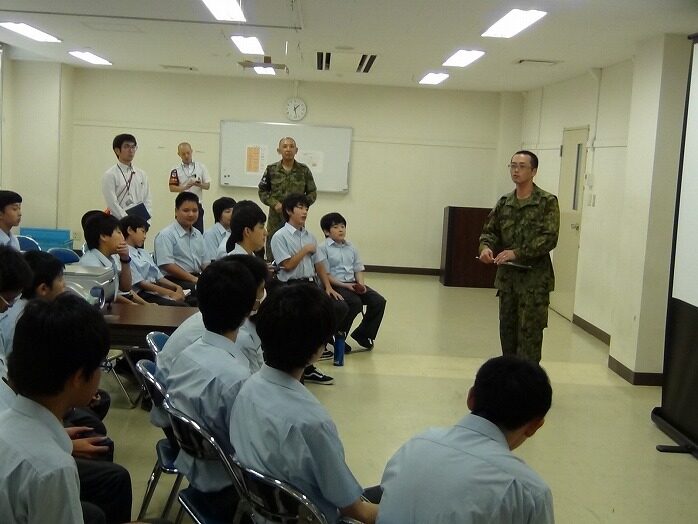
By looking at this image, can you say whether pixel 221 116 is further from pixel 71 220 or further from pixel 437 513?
pixel 437 513

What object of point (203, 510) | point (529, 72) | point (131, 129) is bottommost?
point (203, 510)

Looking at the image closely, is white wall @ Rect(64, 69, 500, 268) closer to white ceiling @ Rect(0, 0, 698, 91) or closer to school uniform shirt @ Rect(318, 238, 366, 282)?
white ceiling @ Rect(0, 0, 698, 91)

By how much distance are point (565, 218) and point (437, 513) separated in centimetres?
774

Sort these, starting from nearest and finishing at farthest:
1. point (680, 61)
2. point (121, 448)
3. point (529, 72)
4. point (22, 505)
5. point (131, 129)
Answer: point (22, 505) < point (121, 448) < point (680, 61) < point (529, 72) < point (131, 129)

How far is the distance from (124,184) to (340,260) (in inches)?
92.3

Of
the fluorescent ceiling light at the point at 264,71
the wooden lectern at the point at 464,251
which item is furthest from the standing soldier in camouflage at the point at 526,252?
the fluorescent ceiling light at the point at 264,71

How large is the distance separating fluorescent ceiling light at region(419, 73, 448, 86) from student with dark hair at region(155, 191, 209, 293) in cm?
480

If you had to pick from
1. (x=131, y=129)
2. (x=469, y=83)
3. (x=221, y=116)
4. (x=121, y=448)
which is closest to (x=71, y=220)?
(x=131, y=129)

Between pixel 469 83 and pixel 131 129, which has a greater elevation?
pixel 469 83

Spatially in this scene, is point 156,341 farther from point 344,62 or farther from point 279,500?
point 344,62

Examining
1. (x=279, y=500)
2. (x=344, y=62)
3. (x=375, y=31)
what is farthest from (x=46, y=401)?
(x=344, y=62)

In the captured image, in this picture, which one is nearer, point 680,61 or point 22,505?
point 22,505

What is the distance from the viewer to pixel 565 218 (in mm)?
8930

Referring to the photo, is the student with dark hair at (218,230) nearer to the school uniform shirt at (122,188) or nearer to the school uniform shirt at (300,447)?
the school uniform shirt at (122,188)
